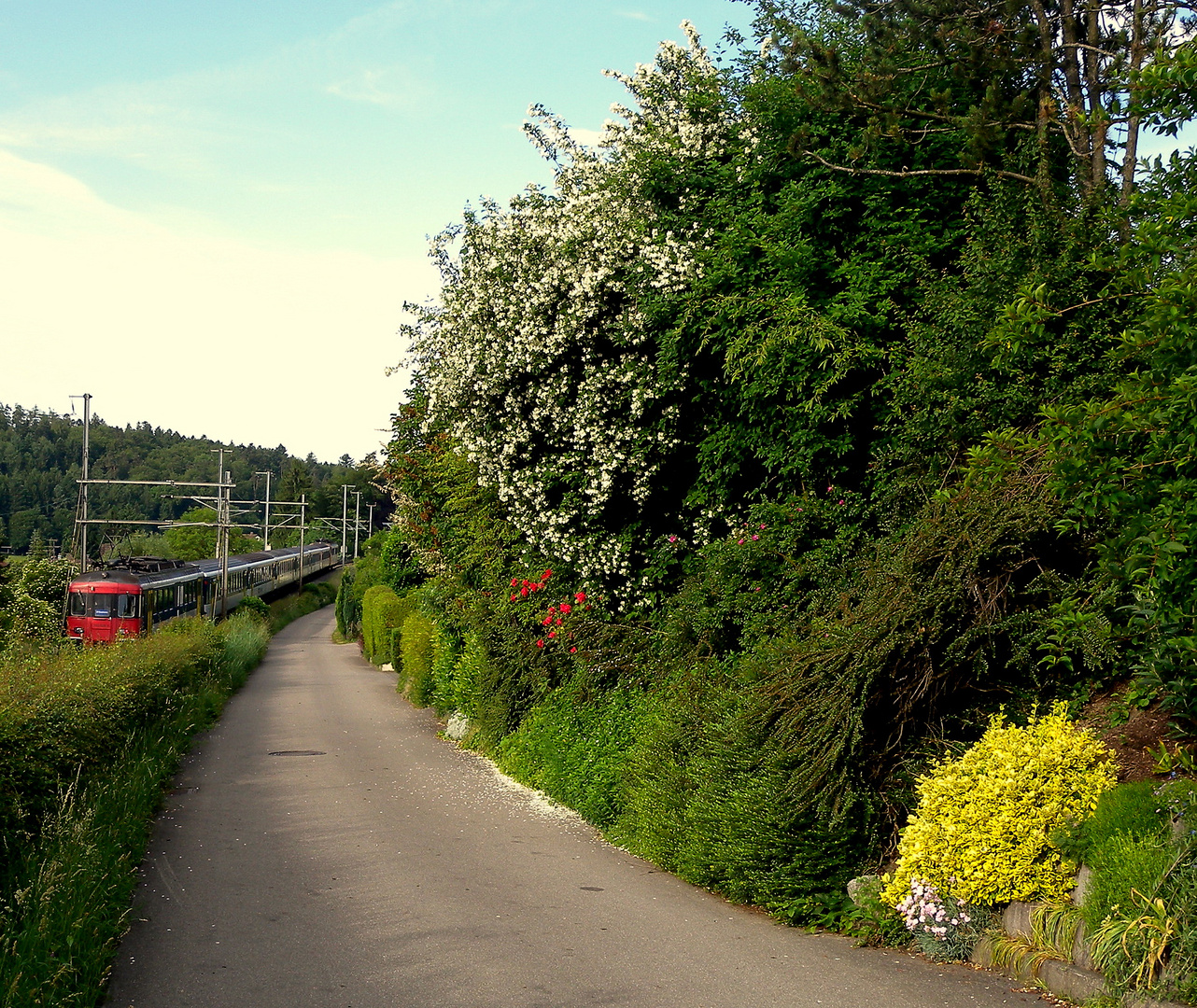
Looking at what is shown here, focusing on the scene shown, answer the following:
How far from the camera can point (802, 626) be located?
923 centimetres

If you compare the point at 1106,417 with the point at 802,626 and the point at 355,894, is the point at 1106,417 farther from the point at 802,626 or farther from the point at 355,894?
the point at 355,894

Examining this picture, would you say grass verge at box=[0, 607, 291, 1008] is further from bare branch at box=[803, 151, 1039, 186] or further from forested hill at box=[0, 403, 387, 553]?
forested hill at box=[0, 403, 387, 553]

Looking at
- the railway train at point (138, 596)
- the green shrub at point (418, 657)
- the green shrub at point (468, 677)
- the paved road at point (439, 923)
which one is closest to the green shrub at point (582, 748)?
the paved road at point (439, 923)

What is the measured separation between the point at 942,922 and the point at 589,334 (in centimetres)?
805

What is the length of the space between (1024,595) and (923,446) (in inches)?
96.2

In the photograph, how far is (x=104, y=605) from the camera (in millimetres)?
31531

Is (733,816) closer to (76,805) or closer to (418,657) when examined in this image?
(76,805)

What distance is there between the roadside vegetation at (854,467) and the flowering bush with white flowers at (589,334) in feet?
0.17

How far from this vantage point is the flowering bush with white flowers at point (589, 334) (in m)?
12.4

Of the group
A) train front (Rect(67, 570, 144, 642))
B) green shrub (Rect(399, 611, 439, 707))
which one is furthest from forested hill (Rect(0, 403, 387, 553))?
green shrub (Rect(399, 611, 439, 707))

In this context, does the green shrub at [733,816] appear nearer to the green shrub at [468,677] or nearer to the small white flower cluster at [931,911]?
the small white flower cluster at [931,911]

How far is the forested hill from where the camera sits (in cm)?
8275

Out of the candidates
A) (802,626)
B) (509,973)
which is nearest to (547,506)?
(802,626)

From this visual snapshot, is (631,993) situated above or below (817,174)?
below
